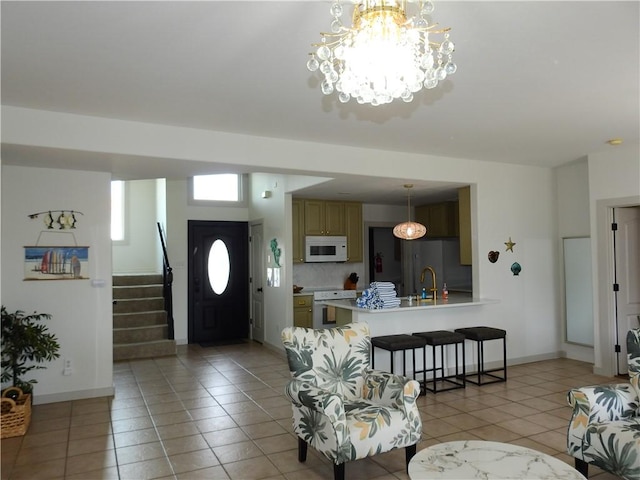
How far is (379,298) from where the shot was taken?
4.93 metres

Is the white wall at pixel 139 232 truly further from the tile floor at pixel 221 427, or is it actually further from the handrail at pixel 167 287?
the tile floor at pixel 221 427

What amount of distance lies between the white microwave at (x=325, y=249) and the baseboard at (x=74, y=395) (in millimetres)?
3413

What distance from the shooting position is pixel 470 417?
412 centimetres

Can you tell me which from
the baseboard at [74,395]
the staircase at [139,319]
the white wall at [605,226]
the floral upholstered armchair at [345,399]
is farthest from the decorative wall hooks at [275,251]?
the white wall at [605,226]

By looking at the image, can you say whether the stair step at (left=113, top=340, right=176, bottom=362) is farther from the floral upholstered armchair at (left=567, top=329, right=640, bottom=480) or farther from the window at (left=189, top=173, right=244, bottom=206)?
the floral upholstered armchair at (left=567, top=329, right=640, bottom=480)

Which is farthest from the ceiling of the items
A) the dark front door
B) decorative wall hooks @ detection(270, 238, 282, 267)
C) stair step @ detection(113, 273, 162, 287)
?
stair step @ detection(113, 273, 162, 287)

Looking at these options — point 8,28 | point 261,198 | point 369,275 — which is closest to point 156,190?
point 261,198

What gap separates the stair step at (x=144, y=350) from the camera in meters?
6.41

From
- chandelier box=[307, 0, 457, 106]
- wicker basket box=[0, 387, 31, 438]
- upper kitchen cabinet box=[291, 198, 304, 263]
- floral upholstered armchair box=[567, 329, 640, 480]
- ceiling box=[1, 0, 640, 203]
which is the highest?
ceiling box=[1, 0, 640, 203]

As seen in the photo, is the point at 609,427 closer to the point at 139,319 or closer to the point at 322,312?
the point at 322,312

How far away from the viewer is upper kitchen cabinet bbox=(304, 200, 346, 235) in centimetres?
738

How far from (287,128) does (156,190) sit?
5199 mm

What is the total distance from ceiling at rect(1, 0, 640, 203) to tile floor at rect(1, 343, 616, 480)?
7.48 feet

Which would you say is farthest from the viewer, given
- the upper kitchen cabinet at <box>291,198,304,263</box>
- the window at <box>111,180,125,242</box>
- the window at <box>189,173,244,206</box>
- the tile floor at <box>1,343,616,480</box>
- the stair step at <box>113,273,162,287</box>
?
the window at <box>111,180,125,242</box>
